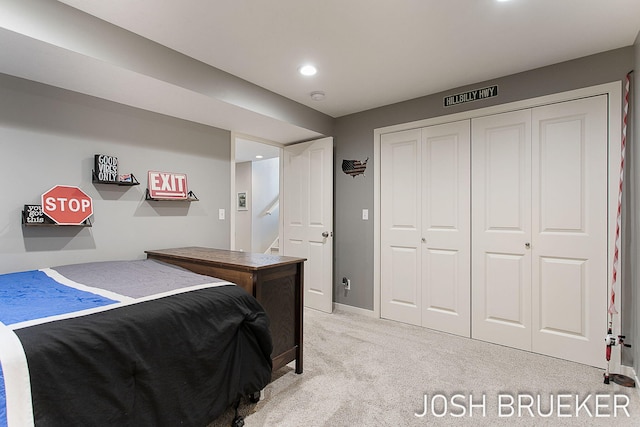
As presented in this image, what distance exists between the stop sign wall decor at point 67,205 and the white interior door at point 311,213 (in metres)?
2.17

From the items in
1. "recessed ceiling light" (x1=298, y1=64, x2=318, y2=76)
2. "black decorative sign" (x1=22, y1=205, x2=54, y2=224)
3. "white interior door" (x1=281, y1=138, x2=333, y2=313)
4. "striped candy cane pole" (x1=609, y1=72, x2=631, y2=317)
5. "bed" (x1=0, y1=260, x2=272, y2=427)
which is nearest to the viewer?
"bed" (x1=0, y1=260, x2=272, y2=427)

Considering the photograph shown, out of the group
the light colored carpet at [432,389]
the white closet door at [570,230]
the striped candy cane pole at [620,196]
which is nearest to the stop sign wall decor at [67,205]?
the light colored carpet at [432,389]

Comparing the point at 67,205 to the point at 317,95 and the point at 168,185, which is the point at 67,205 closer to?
the point at 168,185

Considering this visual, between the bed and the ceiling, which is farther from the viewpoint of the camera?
the ceiling

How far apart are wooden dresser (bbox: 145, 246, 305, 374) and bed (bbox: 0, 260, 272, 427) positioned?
167 mm

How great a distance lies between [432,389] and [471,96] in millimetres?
2437

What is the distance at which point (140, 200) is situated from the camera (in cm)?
271

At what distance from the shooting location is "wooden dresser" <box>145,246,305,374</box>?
75.7 inches

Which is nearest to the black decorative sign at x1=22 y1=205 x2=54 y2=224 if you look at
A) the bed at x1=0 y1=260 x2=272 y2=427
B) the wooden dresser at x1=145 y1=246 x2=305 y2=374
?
the bed at x1=0 y1=260 x2=272 y2=427

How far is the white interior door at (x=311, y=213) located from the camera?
12.0 feet

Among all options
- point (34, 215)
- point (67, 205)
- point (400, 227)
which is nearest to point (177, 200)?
point (67, 205)

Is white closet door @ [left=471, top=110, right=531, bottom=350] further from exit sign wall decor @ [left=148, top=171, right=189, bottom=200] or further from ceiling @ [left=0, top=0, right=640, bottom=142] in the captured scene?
exit sign wall decor @ [left=148, top=171, right=189, bottom=200]

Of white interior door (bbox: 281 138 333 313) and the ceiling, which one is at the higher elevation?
the ceiling

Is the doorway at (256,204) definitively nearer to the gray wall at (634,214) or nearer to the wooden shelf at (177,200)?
the wooden shelf at (177,200)
